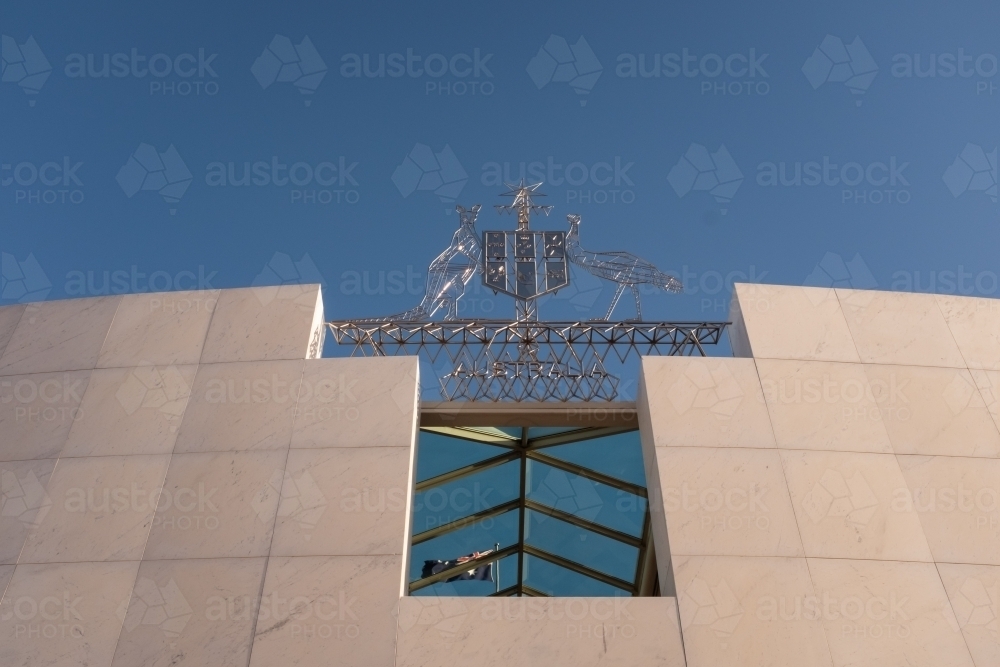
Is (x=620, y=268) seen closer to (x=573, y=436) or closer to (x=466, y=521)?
(x=573, y=436)

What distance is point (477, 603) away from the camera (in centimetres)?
870

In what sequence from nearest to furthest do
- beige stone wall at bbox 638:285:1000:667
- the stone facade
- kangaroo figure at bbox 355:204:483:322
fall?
the stone facade, beige stone wall at bbox 638:285:1000:667, kangaroo figure at bbox 355:204:483:322

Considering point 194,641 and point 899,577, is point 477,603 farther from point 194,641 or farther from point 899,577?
point 899,577

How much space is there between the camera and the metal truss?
42.4ft

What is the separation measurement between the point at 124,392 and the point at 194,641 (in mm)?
3444

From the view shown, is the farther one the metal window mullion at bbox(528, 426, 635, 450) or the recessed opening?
the recessed opening

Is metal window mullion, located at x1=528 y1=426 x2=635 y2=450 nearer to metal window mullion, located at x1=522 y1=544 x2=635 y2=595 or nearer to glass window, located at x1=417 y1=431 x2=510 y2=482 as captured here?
glass window, located at x1=417 y1=431 x2=510 y2=482

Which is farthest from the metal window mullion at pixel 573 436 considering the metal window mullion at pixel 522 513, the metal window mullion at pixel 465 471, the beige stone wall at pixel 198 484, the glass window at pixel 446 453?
the beige stone wall at pixel 198 484

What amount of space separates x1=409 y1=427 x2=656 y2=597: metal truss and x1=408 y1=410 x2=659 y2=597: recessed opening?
0.05ft

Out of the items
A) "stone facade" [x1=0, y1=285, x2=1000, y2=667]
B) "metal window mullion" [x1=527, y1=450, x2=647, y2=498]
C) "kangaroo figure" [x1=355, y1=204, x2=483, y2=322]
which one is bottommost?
"stone facade" [x1=0, y1=285, x2=1000, y2=667]

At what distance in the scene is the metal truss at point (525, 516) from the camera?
42.4 ft

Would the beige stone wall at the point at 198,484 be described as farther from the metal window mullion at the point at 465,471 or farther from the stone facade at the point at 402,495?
the metal window mullion at the point at 465,471

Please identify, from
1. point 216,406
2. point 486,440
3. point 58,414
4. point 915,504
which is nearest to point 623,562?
point 486,440

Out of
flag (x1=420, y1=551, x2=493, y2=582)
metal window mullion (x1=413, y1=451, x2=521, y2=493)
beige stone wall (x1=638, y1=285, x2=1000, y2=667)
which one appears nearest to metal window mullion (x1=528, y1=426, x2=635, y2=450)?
metal window mullion (x1=413, y1=451, x2=521, y2=493)
